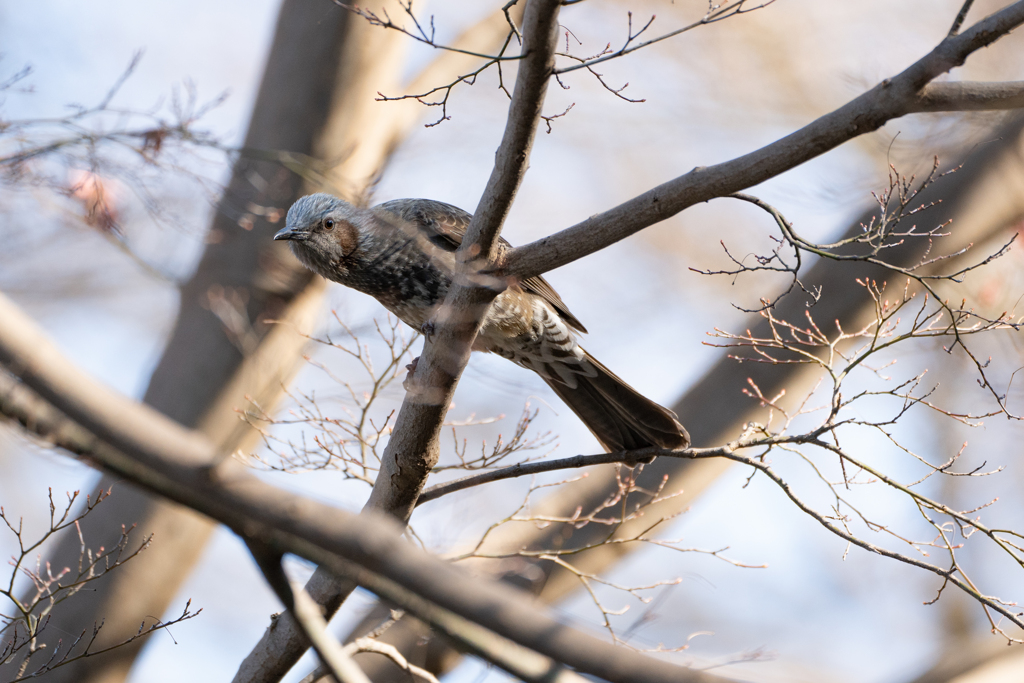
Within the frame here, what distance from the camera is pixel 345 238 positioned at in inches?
156

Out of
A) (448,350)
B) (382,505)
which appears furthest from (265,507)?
(382,505)

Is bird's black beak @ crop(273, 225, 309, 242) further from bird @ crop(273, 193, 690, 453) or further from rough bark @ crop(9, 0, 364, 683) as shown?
rough bark @ crop(9, 0, 364, 683)

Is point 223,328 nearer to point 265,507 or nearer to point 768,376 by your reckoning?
point 768,376

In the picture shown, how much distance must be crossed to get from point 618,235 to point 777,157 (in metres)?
0.49

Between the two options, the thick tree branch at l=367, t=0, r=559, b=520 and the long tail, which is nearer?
the thick tree branch at l=367, t=0, r=559, b=520

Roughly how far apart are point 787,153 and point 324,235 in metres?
2.48

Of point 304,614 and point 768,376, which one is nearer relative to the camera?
point 304,614

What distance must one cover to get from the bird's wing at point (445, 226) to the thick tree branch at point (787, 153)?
136 cm

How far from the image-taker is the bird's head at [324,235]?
391cm

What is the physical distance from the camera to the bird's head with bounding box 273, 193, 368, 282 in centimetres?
391

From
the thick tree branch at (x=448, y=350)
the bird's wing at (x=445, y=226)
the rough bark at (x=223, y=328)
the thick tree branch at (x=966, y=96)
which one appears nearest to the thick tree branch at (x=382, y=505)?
the thick tree branch at (x=448, y=350)

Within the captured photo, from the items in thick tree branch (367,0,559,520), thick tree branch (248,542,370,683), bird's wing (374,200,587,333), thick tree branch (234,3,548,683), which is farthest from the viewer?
bird's wing (374,200,587,333)

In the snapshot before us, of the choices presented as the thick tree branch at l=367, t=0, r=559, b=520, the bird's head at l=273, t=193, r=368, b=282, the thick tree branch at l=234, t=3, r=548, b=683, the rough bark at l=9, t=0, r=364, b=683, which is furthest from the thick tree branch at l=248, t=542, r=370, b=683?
the rough bark at l=9, t=0, r=364, b=683

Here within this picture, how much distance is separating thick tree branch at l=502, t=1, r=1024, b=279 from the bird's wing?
53.6 inches
